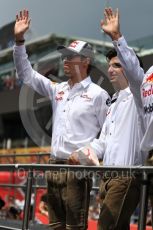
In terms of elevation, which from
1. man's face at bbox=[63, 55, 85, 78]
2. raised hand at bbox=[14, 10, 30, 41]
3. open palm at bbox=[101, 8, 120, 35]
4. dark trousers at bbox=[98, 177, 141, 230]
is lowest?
dark trousers at bbox=[98, 177, 141, 230]

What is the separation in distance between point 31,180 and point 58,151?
0.35 metres

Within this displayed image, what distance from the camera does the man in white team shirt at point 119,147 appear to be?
9.61ft

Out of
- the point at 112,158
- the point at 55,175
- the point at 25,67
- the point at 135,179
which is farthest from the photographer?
the point at 25,67

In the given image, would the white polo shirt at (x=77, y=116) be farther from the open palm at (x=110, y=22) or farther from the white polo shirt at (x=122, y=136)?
the open palm at (x=110, y=22)

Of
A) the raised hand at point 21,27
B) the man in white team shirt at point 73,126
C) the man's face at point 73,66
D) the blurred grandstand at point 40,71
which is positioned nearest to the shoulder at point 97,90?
the man in white team shirt at point 73,126

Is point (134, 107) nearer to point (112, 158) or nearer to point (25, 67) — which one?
point (112, 158)

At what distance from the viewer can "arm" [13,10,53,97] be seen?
391cm

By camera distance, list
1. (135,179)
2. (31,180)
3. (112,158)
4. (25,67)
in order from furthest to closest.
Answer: (25,67)
(31,180)
(112,158)
(135,179)

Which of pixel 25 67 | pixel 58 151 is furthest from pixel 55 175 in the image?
pixel 25 67

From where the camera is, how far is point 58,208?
3598mm

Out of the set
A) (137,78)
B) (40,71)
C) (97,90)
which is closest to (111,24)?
(137,78)

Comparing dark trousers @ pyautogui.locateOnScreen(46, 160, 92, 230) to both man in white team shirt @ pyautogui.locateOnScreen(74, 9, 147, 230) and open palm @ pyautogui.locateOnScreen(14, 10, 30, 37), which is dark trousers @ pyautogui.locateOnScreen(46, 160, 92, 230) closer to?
man in white team shirt @ pyautogui.locateOnScreen(74, 9, 147, 230)

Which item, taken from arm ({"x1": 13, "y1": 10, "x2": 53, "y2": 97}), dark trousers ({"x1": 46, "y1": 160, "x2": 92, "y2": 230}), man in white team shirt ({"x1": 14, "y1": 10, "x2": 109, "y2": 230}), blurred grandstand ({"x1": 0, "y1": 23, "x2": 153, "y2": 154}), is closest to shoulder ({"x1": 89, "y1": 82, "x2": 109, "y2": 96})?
man in white team shirt ({"x1": 14, "y1": 10, "x2": 109, "y2": 230})

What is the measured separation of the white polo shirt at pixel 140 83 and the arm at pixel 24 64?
1.05 meters
